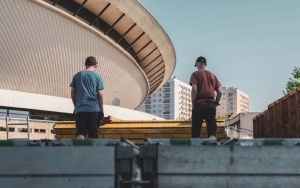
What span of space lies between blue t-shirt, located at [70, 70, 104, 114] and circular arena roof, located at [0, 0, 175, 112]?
24999 millimetres

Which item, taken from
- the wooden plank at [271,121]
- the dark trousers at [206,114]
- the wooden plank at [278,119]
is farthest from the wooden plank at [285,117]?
the dark trousers at [206,114]

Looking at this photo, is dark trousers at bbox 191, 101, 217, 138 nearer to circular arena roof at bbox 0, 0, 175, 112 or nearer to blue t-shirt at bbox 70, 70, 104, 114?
blue t-shirt at bbox 70, 70, 104, 114

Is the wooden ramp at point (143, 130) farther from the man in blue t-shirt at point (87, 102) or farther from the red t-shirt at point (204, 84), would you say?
the man in blue t-shirt at point (87, 102)

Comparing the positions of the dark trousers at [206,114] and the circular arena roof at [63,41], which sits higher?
the circular arena roof at [63,41]

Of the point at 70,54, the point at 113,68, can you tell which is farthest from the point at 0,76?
the point at 113,68

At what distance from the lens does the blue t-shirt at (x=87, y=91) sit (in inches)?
280

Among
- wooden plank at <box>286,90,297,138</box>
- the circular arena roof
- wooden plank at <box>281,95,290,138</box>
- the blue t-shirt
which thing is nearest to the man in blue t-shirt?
the blue t-shirt

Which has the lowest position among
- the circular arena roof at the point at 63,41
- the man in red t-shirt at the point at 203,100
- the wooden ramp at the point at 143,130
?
the wooden ramp at the point at 143,130

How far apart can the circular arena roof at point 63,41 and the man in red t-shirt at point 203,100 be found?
2513cm

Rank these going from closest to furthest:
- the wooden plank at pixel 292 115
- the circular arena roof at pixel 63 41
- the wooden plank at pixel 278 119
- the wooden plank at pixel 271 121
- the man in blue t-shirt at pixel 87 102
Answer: the man in blue t-shirt at pixel 87 102 → the wooden plank at pixel 292 115 → the wooden plank at pixel 278 119 → the wooden plank at pixel 271 121 → the circular arena roof at pixel 63 41

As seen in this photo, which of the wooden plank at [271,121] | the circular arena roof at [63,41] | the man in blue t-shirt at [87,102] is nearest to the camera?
the man in blue t-shirt at [87,102]

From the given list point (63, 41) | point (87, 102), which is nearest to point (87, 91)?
point (87, 102)

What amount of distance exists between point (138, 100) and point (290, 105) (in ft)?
152

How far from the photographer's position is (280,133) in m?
11.2
